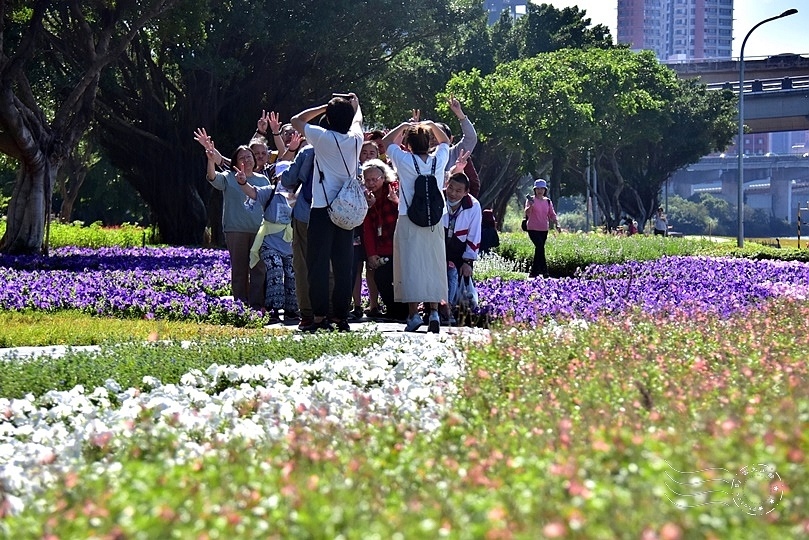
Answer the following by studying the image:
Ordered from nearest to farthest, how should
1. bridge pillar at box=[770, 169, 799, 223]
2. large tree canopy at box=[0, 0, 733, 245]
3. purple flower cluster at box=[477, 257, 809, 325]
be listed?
1. purple flower cluster at box=[477, 257, 809, 325]
2. large tree canopy at box=[0, 0, 733, 245]
3. bridge pillar at box=[770, 169, 799, 223]

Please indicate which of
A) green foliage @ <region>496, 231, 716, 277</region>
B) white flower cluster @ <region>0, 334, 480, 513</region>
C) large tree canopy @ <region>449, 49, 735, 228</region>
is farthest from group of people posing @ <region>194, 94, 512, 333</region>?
large tree canopy @ <region>449, 49, 735, 228</region>

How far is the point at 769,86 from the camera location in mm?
95188

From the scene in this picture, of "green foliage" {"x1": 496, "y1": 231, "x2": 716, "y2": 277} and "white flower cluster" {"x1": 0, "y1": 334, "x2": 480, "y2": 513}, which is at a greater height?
"white flower cluster" {"x1": 0, "y1": 334, "x2": 480, "y2": 513}

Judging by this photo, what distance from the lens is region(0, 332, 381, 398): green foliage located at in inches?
319

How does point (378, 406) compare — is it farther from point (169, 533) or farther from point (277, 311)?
point (277, 311)

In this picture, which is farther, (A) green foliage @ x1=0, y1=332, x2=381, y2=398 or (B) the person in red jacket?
(B) the person in red jacket

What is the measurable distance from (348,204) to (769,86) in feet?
289

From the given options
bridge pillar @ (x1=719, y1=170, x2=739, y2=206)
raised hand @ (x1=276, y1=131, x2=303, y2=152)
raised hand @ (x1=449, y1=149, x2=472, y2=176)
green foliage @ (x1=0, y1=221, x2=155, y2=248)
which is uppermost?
raised hand @ (x1=276, y1=131, x2=303, y2=152)

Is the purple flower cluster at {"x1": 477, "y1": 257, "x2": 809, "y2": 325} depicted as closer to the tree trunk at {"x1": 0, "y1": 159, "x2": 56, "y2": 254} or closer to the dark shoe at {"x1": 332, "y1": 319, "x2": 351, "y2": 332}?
the dark shoe at {"x1": 332, "y1": 319, "x2": 351, "y2": 332}

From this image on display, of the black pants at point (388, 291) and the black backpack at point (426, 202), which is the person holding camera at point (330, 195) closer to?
the black backpack at point (426, 202)

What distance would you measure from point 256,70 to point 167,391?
3355 centimetres

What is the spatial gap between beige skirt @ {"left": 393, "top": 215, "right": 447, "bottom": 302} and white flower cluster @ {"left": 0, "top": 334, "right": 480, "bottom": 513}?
7.34ft

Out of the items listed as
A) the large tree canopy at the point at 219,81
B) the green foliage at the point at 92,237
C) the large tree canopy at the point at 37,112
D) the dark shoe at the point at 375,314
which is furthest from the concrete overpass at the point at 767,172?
the dark shoe at the point at 375,314

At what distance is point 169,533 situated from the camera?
3.66 metres
